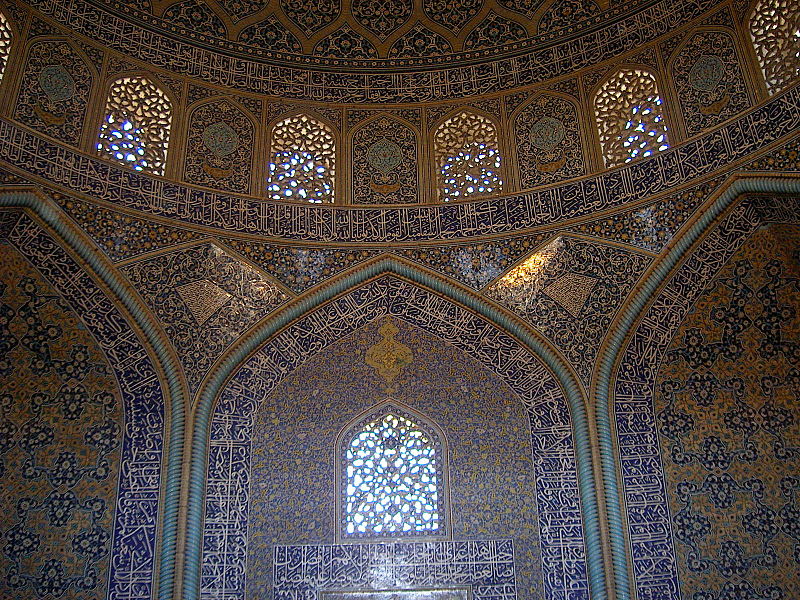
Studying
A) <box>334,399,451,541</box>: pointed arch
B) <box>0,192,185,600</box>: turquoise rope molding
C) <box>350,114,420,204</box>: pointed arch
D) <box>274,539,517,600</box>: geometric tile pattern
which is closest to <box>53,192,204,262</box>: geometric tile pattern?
<box>0,192,185,600</box>: turquoise rope molding

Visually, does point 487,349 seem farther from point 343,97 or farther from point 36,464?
point 36,464

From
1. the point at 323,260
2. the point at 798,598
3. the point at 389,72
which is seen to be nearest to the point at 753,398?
the point at 798,598

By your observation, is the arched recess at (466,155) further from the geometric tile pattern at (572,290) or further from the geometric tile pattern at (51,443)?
the geometric tile pattern at (51,443)

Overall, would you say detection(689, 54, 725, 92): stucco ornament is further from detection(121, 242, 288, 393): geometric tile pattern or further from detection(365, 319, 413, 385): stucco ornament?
detection(121, 242, 288, 393): geometric tile pattern

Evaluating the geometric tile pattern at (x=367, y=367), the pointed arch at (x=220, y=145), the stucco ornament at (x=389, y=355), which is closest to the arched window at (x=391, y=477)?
the stucco ornament at (x=389, y=355)

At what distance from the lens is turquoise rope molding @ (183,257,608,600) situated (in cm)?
811

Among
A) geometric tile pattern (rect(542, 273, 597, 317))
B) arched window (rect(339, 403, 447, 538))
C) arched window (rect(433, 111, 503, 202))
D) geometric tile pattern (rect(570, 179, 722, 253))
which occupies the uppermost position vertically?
arched window (rect(433, 111, 503, 202))

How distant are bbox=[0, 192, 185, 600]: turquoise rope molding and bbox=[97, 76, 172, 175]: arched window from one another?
3.08ft

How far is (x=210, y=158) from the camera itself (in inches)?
368

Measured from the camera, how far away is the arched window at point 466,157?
9.53m

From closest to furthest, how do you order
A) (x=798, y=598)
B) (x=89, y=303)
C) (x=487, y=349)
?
(x=798, y=598), (x=89, y=303), (x=487, y=349)

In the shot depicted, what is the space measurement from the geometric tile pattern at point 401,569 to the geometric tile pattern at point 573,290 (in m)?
1.85

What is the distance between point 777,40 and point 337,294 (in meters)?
4.46

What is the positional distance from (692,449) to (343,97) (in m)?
4.78
